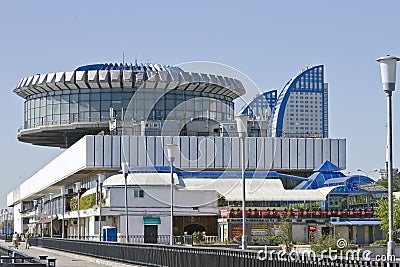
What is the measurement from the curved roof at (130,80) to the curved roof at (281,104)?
6.24 meters

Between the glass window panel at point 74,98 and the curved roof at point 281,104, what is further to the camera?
the glass window panel at point 74,98

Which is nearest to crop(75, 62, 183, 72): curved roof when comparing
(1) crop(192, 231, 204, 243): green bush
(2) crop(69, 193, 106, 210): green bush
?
(2) crop(69, 193, 106, 210): green bush

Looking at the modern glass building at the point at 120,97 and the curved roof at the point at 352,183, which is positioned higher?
the modern glass building at the point at 120,97

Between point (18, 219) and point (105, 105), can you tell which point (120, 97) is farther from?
point (18, 219)

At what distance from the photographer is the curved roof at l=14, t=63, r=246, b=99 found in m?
101

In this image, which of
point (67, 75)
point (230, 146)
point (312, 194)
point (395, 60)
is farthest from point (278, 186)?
point (395, 60)

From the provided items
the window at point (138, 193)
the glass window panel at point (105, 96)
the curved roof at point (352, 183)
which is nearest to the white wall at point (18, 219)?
the glass window panel at point (105, 96)

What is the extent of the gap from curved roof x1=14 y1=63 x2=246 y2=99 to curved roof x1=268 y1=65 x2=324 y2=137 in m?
6.24

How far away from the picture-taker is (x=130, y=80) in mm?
101750

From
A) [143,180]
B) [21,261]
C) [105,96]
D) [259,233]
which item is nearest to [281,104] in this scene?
[105,96]

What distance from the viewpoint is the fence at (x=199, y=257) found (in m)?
16.3

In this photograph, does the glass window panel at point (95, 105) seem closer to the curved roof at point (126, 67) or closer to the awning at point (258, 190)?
the curved roof at point (126, 67)

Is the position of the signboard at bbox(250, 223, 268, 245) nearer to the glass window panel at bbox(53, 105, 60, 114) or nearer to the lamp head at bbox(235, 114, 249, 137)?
the lamp head at bbox(235, 114, 249, 137)

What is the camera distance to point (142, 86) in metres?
101
